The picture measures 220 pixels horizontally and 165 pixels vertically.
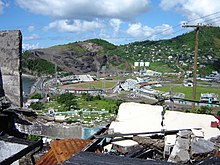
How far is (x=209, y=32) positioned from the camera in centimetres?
12350

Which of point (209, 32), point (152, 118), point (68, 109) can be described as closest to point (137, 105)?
point (152, 118)

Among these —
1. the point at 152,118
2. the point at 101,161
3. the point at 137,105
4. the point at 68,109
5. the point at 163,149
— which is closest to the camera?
the point at 101,161

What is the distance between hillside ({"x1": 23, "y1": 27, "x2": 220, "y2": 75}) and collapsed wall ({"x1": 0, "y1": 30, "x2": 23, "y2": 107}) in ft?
331

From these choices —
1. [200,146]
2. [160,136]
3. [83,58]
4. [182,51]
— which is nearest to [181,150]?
[200,146]

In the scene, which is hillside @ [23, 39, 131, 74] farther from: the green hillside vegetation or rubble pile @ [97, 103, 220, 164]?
rubble pile @ [97, 103, 220, 164]

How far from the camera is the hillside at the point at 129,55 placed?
114019mm

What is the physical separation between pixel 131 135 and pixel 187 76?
10050cm

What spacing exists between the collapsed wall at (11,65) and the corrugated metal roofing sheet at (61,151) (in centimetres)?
216

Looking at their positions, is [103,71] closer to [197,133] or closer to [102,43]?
[102,43]

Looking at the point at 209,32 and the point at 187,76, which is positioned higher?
the point at 209,32

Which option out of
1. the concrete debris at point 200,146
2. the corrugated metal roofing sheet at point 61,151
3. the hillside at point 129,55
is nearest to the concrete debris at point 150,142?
the concrete debris at point 200,146

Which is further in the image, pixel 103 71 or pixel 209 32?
pixel 103 71

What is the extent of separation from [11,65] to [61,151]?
2.67m

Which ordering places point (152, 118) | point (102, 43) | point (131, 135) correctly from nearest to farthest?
point (131, 135) < point (152, 118) < point (102, 43)
